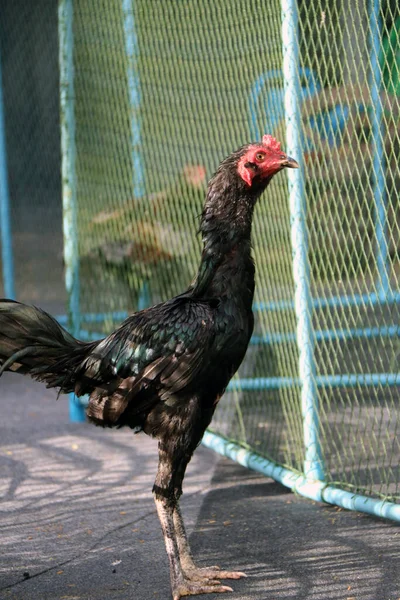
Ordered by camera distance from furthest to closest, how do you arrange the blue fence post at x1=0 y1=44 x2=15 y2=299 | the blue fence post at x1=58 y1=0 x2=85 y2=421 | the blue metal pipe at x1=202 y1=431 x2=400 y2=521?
the blue fence post at x1=0 y1=44 x2=15 y2=299 → the blue fence post at x1=58 y1=0 x2=85 y2=421 → the blue metal pipe at x1=202 y1=431 x2=400 y2=521

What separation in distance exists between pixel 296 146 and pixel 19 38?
5.35 metres

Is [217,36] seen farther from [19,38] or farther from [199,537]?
[19,38]

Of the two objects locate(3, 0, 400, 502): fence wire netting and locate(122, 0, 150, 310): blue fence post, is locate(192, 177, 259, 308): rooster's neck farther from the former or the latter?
locate(122, 0, 150, 310): blue fence post

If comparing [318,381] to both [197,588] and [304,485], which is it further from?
[197,588]

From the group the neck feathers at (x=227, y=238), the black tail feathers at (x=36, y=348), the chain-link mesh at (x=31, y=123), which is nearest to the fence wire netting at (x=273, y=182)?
the neck feathers at (x=227, y=238)

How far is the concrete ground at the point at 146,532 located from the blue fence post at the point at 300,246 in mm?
421

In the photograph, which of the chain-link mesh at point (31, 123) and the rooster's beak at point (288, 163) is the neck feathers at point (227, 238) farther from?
the chain-link mesh at point (31, 123)

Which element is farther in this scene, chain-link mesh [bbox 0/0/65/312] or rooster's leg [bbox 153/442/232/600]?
chain-link mesh [bbox 0/0/65/312]

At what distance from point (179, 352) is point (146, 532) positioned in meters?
1.36

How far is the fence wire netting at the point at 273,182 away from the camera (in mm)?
5477

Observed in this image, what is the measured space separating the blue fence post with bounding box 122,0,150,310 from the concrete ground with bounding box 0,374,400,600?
1943 mm

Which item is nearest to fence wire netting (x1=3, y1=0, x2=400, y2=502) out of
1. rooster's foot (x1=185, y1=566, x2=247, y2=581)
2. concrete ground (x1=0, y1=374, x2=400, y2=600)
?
concrete ground (x1=0, y1=374, x2=400, y2=600)

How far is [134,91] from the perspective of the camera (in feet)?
22.5

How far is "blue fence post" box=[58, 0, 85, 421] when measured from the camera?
7.13m
